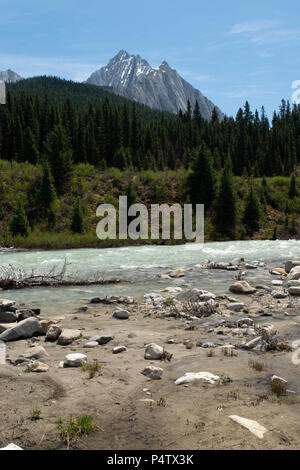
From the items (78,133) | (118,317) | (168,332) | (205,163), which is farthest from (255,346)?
(78,133)

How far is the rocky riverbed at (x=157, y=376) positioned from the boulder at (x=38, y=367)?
0.02 m

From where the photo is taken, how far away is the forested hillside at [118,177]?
4200 centimetres

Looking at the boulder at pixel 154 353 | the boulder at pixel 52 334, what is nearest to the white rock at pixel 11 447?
the boulder at pixel 154 353

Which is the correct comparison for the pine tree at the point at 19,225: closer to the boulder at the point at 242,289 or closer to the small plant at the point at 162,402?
the boulder at the point at 242,289

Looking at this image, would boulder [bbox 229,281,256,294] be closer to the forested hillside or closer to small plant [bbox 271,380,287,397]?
small plant [bbox 271,380,287,397]

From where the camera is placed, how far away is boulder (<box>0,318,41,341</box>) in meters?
8.04

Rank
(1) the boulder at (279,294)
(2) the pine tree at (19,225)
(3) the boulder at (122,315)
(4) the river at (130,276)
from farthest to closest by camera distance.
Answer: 1. (2) the pine tree at (19,225)
2. (4) the river at (130,276)
3. (1) the boulder at (279,294)
4. (3) the boulder at (122,315)

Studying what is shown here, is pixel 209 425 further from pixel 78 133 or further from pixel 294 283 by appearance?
pixel 78 133

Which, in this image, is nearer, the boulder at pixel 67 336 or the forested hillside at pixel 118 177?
the boulder at pixel 67 336

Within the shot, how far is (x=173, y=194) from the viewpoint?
5178 cm

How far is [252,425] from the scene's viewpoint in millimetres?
4223

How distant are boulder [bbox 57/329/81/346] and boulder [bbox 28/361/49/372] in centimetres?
151

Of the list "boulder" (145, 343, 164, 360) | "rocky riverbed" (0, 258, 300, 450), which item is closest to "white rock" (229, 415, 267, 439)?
"rocky riverbed" (0, 258, 300, 450)
